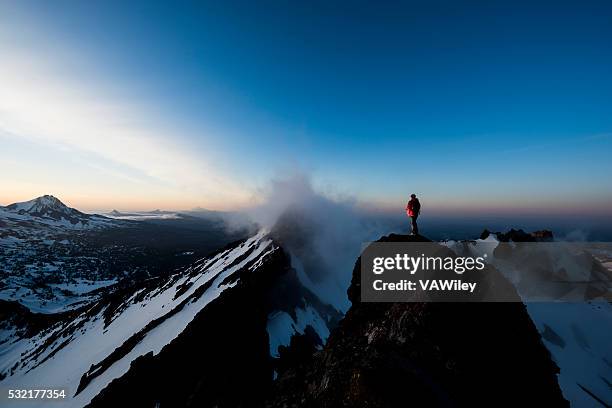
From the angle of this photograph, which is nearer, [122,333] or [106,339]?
[122,333]

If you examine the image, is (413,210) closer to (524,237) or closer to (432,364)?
(432,364)

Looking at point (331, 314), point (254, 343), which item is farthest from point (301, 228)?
point (254, 343)

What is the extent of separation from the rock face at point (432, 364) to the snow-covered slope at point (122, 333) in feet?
114

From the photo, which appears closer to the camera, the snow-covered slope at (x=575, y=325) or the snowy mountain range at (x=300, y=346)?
the snowy mountain range at (x=300, y=346)

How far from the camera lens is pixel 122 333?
186 ft

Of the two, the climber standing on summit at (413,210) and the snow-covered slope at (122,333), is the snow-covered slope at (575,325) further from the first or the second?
the climber standing on summit at (413,210)

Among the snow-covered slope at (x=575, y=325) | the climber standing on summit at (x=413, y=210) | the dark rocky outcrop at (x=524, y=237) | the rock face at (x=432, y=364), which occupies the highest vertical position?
the climber standing on summit at (x=413, y=210)

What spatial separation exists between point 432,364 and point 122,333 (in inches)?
2540

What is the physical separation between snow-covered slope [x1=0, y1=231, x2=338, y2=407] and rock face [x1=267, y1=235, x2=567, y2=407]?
3472 cm

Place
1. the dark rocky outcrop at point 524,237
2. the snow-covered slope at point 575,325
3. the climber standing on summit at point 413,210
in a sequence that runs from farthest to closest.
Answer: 1. the dark rocky outcrop at point 524,237
2. the snow-covered slope at point 575,325
3. the climber standing on summit at point 413,210

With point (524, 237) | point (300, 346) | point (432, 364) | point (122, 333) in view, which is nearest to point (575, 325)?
point (524, 237)

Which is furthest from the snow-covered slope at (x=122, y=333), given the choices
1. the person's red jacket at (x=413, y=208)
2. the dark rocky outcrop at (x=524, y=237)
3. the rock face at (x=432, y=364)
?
the dark rocky outcrop at (x=524, y=237)

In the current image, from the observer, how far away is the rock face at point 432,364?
1106 centimetres

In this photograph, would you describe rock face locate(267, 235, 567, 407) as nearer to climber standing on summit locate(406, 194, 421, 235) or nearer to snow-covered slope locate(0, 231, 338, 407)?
climber standing on summit locate(406, 194, 421, 235)
